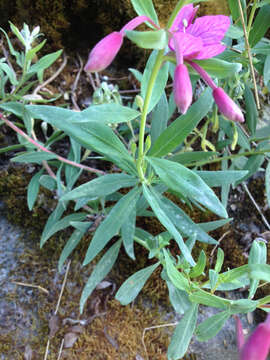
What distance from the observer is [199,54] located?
2.38ft

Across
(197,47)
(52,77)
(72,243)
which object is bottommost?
(72,243)

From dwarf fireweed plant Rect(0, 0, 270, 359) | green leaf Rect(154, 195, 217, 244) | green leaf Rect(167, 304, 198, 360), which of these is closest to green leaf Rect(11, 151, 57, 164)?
dwarf fireweed plant Rect(0, 0, 270, 359)

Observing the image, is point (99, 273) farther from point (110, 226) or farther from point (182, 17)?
point (182, 17)

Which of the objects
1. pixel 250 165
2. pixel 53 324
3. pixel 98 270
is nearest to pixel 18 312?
pixel 53 324

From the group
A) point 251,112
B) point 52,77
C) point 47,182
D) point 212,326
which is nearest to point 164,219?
point 212,326

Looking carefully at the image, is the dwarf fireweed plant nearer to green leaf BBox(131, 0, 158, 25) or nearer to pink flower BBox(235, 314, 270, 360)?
green leaf BBox(131, 0, 158, 25)

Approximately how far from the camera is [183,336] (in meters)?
1.07

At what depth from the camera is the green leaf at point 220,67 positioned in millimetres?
751

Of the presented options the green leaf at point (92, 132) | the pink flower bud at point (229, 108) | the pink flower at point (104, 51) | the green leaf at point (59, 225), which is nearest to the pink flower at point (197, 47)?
the pink flower bud at point (229, 108)

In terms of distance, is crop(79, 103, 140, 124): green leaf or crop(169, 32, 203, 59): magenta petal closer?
crop(169, 32, 203, 59): magenta petal

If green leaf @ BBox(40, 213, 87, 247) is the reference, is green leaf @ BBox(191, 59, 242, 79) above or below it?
above

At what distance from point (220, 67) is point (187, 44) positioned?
0.11 m

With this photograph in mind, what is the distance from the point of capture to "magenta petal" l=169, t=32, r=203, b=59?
2.21 ft

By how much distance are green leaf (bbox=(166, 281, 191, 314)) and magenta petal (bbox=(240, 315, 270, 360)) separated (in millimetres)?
639
